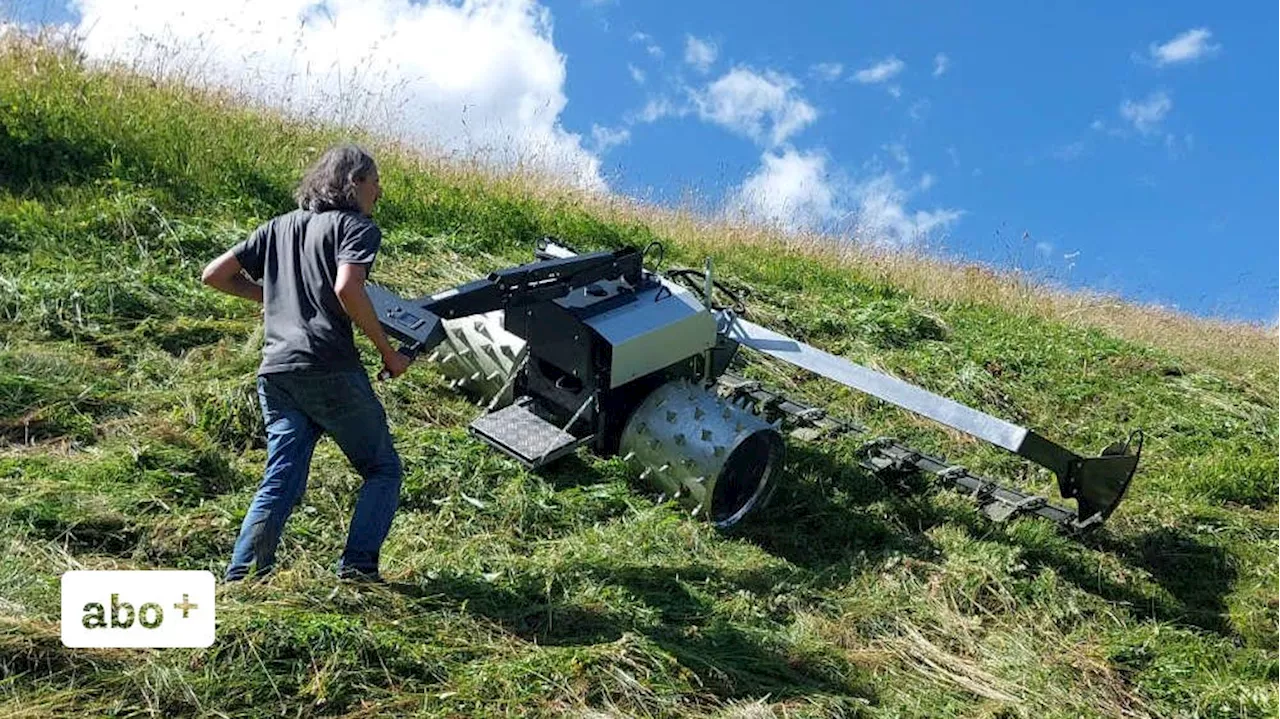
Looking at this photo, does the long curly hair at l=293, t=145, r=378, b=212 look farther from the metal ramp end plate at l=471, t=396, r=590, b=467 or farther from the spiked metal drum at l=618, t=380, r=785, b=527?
the spiked metal drum at l=618, t=380, r=785, b=527

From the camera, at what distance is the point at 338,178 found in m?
3.97

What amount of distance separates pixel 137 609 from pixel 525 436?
225 centimetres

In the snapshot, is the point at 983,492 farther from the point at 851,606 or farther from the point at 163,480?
the point at 163,480

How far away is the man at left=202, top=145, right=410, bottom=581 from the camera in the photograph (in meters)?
3.88

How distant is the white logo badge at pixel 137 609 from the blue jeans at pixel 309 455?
27 centimetres

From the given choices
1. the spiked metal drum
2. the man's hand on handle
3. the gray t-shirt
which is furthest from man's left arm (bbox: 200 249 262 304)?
the spiked metal drum

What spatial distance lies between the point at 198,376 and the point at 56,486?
157 cm

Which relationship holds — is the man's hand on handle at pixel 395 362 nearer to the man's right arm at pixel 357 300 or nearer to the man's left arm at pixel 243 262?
the man's right arm at pixel 357 300

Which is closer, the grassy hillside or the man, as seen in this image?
the grassy hillside

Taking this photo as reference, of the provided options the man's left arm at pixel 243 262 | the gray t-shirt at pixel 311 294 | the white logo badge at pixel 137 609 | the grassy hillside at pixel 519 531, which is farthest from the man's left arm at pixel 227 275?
the white logo badge at pixel 137 609

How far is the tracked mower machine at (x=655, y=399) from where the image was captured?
5.35m

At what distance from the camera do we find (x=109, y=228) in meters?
7.48

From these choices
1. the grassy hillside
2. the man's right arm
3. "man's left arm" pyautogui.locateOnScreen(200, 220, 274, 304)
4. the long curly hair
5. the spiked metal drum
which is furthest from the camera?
the spiked metal drum

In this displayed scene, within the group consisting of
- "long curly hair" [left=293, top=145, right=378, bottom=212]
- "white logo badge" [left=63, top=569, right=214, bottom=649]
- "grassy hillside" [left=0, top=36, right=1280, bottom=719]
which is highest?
"long curly hair" [left=293, top=145, right=378, bottom=212]
